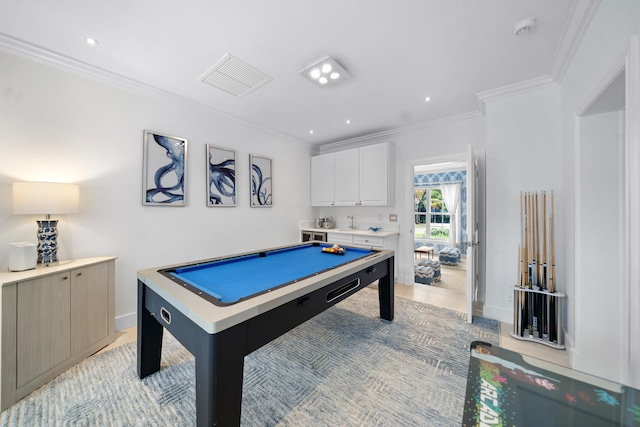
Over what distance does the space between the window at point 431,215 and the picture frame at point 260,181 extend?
193 inches

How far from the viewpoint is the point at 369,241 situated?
3.82 meters

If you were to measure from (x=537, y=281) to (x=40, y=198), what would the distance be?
4484mm

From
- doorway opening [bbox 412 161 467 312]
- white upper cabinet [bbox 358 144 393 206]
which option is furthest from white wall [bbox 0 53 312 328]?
doorway opening [bbox 412 161 467 312]

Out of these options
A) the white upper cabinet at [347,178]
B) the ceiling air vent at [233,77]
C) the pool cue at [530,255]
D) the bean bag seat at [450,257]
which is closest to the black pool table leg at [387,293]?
the pool cue at [530,255]

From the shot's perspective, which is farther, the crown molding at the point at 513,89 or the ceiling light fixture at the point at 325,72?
the crown molding at the point at 513,89

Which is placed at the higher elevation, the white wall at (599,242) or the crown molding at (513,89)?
the crown molding at (513,89)

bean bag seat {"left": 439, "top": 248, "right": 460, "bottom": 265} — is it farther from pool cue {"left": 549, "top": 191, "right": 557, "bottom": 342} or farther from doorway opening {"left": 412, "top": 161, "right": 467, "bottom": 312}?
pool cue {"left": 549, "top": 191, "right": 557, "bottom": 342}

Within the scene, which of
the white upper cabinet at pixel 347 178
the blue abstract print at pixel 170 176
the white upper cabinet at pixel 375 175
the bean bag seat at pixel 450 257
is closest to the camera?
the blue abstract print at pixel 170 176

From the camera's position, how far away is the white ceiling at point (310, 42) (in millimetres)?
1542

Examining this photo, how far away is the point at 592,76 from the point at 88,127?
4.16 m

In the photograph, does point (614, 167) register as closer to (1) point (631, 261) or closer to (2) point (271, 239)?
(1) point (631, 261)

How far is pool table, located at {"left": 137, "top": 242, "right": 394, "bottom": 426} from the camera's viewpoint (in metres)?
0.98

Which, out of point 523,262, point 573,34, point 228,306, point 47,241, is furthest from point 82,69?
point 523,262

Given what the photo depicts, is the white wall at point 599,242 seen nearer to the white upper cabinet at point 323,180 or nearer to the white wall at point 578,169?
the white wall at point 578,169
